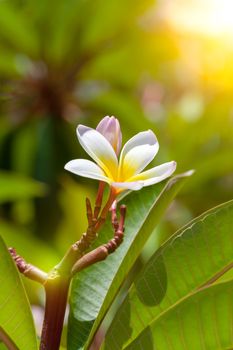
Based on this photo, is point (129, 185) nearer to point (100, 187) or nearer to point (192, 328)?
point (100, 187)

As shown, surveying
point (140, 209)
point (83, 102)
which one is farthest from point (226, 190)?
point (140, 209)

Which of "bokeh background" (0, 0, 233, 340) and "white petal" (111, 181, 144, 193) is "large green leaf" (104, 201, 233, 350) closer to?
"white petal" (111, 181, 144, 193)

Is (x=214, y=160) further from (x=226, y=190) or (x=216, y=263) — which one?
Result: (x=216, y=263)

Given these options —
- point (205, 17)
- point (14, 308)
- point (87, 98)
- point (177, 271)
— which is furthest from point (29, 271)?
point (205, 17)

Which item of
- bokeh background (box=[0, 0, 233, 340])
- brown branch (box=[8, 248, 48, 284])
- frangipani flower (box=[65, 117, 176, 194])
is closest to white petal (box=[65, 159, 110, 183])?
frangipani flower (box=[65, 117, 176, 194])

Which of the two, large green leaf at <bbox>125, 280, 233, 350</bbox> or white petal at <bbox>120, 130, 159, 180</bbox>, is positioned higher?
white petal at <bbox>120, 130, 159, 180</bbox>

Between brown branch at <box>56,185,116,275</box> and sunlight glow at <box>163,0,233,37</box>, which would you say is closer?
brown branch at <box>56,185,116,275</box>

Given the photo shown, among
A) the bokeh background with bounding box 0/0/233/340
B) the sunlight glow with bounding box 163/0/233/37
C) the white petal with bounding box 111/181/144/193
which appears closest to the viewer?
the white petal with bounding box 111/181/144/193
